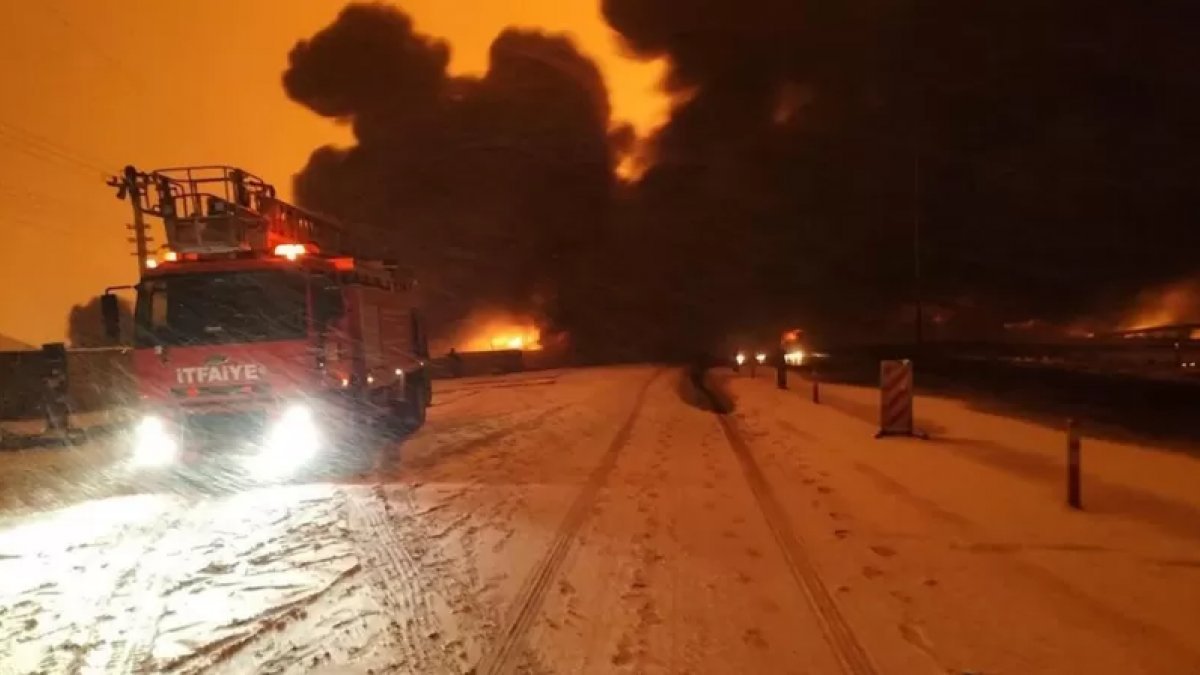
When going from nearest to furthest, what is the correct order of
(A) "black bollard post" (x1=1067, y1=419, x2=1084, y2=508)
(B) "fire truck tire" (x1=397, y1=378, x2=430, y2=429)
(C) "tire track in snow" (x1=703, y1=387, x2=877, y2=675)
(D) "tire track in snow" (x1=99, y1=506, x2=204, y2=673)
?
(C) "tire track in snow" (x1=703, y1=387, x2=877, y2=675) → (D) "tire track in snow" (x1=99, y1=506, x2=204, y2=673) → (A) "black bollard post" (x1=1067, y1=419, x2=1084, y2=508) → (B) "fire truck tire" (x1=397, y1=378, x2=430, y2=429)

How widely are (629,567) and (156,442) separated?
9264 millimetres

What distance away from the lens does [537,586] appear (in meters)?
7.93

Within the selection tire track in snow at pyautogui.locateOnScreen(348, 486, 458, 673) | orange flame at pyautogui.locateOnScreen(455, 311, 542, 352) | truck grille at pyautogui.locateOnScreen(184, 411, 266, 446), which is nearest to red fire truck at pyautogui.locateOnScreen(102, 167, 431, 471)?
truck grille at pyautogui.locateOnScreen(184, 411, 266, 446)

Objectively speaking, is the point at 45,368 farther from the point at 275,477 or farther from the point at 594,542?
the point at 594,542

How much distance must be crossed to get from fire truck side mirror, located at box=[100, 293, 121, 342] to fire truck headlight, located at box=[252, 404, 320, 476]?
2.72m

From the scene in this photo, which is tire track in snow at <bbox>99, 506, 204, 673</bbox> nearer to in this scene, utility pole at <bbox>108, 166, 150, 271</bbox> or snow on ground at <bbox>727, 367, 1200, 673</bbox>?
snow on ground at <bbox>727, 367, 1200, 673</bbox>

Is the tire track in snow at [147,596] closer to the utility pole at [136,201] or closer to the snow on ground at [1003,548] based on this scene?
the snow on ground at [1003,548]

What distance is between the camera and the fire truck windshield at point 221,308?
15.3 meters

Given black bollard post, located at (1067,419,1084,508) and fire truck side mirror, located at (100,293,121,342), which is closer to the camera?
black bollard post, located at (1067,419,1084,508)

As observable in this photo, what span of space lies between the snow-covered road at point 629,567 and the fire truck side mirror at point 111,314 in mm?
2215

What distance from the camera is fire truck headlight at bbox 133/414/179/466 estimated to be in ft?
49.8

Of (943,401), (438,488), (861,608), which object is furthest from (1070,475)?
(943,401)

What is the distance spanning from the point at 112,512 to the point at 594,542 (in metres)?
6.21

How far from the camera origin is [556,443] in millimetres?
18703
